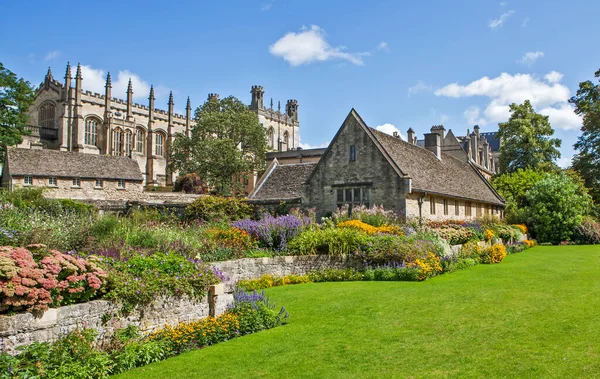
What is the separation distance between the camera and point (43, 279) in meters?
7.36

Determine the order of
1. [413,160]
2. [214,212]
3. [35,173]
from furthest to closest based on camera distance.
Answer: [35,173] → [413,160] → [214,212]

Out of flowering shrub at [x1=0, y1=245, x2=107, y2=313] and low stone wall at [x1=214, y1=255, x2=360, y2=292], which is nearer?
flowering shrub at [x1=0, y1=245, x2=107, y2=313]

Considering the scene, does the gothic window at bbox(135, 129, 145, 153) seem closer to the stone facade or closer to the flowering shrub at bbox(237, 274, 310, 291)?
the stone facade

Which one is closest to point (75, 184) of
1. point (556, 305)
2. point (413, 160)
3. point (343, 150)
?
point (343, 150)

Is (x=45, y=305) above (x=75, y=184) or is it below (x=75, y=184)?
below

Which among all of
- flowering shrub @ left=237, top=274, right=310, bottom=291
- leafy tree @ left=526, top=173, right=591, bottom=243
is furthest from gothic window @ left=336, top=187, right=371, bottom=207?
leafy tree @ left=526, top=173, right=591, bottom=243

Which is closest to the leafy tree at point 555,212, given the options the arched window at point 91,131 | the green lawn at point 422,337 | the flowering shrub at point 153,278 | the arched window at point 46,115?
Result: the green lawn at point 422,337

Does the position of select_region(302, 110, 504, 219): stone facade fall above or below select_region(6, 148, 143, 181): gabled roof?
below

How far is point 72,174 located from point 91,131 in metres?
34.3

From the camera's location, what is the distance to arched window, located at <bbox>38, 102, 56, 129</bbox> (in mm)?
71519

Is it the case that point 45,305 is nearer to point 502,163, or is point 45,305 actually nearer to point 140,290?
point 140,290

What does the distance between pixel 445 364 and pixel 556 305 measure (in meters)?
4.56

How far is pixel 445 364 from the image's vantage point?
7.24 metres

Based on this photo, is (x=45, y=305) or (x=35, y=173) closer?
(x=45, y=305)
